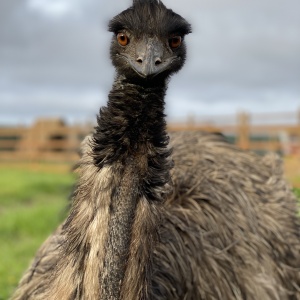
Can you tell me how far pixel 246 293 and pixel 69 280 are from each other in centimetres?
147

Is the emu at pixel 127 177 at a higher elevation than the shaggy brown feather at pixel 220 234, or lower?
higher

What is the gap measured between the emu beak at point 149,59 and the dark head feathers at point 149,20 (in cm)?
5

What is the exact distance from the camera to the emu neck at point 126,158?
2691 mm

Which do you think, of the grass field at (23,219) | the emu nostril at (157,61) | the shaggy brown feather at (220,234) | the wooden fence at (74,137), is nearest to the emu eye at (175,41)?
the emu nostril at (157,61)

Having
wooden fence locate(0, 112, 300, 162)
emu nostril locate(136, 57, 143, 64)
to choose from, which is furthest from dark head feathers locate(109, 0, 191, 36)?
wooden fence locate(0, 112, 300, 162)

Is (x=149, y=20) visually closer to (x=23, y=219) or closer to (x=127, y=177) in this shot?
(x=127, y=177)

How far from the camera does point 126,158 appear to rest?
2752 millimetres

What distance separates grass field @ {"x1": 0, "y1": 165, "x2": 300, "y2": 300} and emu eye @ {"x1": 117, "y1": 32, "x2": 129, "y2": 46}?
1.40m

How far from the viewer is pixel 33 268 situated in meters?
4.04

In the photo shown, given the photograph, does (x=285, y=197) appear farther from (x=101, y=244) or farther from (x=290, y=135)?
(x=290, y=135)

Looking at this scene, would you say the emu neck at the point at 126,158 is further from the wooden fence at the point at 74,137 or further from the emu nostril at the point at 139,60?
the wooden fence at the point at 74,137

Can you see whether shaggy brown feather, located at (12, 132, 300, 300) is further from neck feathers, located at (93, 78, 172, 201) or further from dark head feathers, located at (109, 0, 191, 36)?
dark head feathers, located at (109, 0, 191, 36)

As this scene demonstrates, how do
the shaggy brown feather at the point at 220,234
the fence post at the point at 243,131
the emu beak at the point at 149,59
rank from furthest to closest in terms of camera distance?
the fence post at the point at 243,131, the shaggy brown feather at the point at 220,234, the emu beak at the point at 149,59

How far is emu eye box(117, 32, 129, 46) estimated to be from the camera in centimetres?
278
